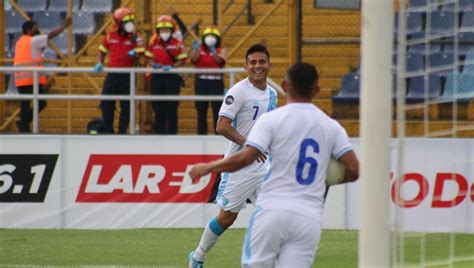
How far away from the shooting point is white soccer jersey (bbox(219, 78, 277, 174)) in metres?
11.5

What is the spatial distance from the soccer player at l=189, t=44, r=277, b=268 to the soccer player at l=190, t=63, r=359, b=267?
3.78 metres

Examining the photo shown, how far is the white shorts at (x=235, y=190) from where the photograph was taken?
11.5m

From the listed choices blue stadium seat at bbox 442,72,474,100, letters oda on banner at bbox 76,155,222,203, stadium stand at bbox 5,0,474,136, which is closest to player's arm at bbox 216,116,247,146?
stadium stand at bbox 5,0,474,136

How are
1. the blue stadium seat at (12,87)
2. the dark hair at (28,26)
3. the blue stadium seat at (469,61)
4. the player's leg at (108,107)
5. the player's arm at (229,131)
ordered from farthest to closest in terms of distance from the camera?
the blue stadium seat at (12,87) → the dark hair at (28,26) → the player's leg at (108,107) → the blue stadium seat at (469,61) → the player's arm at (229,131)

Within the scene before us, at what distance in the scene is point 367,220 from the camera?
725 centimetres

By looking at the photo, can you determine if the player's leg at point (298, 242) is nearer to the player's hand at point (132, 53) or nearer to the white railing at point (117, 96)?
the white railing at point (117, 96)

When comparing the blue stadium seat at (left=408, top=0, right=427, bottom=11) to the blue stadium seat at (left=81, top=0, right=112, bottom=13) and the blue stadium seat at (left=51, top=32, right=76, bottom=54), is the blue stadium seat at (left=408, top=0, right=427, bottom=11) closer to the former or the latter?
the blue stadium seat at (left=81, top=0, right=112, bottom=13)

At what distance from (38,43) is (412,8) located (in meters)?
5.81

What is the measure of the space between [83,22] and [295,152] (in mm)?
13393

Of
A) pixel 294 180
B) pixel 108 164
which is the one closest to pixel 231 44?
pixel 108 164

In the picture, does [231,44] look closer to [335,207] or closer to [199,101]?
[199,101]

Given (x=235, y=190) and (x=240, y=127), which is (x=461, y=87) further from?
(x=235, y=190)

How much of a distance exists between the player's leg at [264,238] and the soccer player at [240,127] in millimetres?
3797

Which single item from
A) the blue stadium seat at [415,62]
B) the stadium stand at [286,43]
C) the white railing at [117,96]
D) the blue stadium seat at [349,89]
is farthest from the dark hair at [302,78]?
the blue stadium seat at [349,89]
